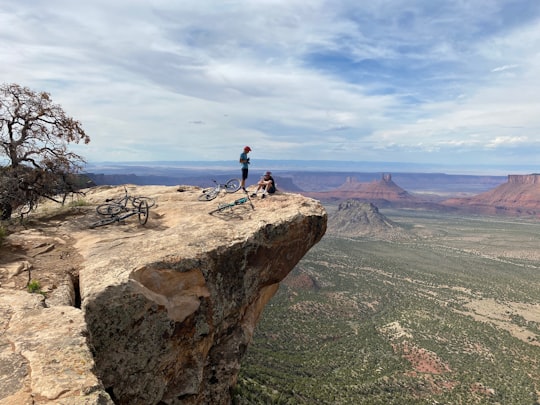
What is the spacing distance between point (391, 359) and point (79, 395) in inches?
2392

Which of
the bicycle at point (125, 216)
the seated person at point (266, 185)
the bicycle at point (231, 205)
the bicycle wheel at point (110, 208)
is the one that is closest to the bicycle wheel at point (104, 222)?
the bicycle at point (125, 216)

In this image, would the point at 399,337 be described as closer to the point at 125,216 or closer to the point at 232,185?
the point at 232,185

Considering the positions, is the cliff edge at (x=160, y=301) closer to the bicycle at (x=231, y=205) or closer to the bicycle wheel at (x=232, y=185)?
the bicycle at (x=231, y=205)

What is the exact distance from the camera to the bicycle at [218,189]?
18859 millimetres

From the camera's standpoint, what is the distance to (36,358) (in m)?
5.57

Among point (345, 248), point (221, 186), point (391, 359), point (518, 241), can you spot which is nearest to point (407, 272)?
point (345, 248)

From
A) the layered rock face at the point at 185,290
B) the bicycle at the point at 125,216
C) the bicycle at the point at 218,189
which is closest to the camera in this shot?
the layered rock face at the point at 185,290

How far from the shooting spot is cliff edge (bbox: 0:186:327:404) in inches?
245

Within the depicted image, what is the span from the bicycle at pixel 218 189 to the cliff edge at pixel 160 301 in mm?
2156

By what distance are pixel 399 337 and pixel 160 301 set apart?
6750 centimetres

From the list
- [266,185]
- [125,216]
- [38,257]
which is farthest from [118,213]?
[266,185]

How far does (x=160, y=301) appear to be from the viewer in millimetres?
9438

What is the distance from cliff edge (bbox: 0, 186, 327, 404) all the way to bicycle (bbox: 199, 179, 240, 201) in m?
2.16

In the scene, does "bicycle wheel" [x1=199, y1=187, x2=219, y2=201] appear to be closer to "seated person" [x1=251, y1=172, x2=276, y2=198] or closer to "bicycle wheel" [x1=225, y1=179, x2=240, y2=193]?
"bicycle wheel" [x1=225, y1=179, x2=240, y2=193]
